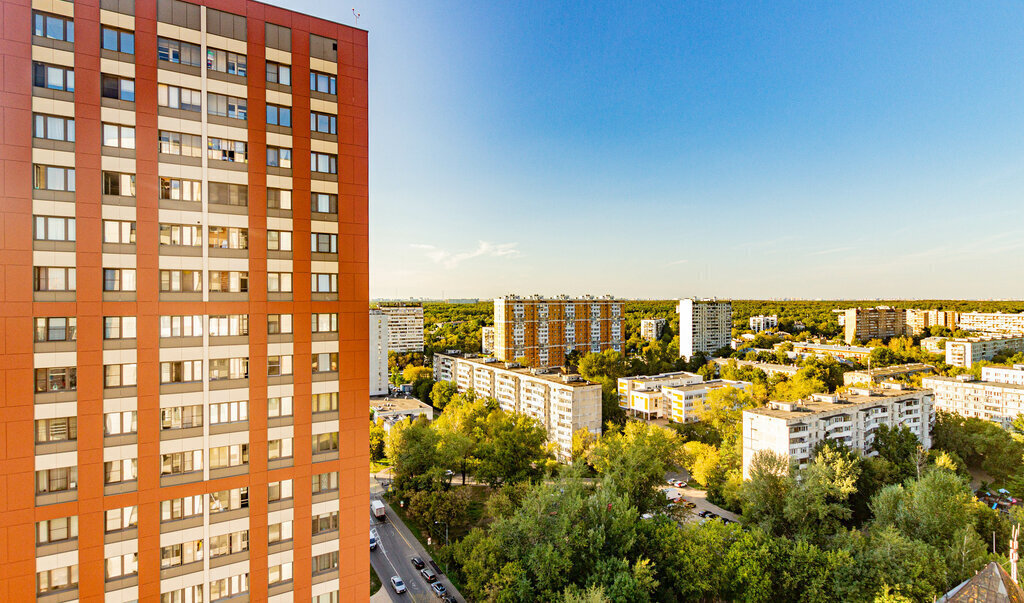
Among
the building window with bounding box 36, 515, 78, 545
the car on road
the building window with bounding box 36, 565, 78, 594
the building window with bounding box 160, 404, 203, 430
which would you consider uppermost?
the building window with bounding box 160, 404, 203, 430

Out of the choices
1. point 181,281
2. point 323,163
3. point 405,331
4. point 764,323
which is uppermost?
point 323,163

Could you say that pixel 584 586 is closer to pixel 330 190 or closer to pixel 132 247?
pixel 330 190

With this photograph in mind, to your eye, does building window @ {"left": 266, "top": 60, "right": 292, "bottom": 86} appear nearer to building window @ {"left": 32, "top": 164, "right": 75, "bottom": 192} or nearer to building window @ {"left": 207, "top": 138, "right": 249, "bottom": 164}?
building window @ {"left": 207, "top": 138, "right": 249, "bottom": 164}

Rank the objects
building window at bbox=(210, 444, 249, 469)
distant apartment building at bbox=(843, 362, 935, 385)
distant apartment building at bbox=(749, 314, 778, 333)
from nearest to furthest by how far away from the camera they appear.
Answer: building window at bbox=(210, 444, 249, 469)
distant apartment building at bbox=(843, 362, 935, 385)
distant apartment building at bbox=(749, 314, 778, 333)

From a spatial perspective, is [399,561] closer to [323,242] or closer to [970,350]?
[323,242]

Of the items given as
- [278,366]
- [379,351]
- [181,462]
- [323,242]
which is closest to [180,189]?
[323,242]

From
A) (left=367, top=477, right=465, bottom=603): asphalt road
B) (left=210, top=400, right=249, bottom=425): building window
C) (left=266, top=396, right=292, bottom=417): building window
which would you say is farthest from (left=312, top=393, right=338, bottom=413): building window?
(left=367, top=477, right=465, bottom=603): asphalt road
